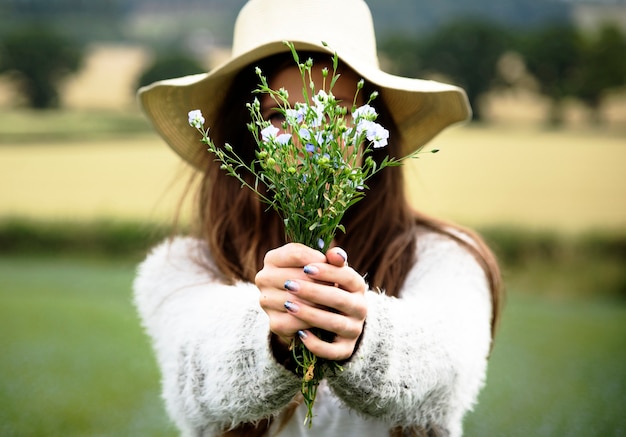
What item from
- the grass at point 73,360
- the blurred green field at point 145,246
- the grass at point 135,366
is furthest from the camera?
the blurred green field at point 145,246

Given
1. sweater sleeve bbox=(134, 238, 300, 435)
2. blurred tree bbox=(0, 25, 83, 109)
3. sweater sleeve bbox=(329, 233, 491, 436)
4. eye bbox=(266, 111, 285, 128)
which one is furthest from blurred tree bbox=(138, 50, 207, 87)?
sweater sleeve bbox=(329, 233, 491, 436)

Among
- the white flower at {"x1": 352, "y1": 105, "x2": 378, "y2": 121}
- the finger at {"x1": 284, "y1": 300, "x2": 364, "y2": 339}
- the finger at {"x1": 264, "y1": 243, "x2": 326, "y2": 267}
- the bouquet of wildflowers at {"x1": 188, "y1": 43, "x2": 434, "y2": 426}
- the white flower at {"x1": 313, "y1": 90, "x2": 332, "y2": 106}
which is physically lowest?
the finger at {"x1": 284, "y1": 300, "x2": 364, "y2": 339}

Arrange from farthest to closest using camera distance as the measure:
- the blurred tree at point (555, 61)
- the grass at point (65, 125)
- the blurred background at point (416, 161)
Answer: the grass at point (65, 125) < the blurred tree at point (555, 61) < the blurred background at point (416, 161)

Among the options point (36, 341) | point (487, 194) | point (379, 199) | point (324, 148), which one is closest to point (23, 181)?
point (36, 341)

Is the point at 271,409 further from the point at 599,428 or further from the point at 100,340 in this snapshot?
the point at 100,340

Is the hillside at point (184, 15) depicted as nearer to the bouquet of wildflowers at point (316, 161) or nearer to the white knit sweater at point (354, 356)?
the white knit sweater at point (354, 356)

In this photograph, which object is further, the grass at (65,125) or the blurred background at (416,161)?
the grass at (65,125)

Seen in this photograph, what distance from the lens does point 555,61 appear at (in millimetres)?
9688

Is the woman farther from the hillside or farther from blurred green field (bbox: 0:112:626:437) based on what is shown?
the hillside

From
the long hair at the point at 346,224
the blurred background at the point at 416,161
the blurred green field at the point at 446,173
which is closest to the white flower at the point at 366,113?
the long hair at the point at 346,224

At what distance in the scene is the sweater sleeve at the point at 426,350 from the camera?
1.37m

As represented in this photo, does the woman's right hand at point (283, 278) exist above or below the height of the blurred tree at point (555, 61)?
above

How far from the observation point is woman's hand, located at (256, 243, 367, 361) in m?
1.17

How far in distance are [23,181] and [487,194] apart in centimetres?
669
